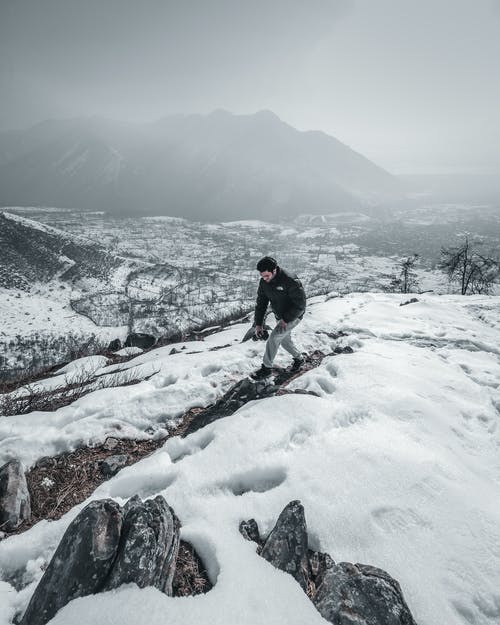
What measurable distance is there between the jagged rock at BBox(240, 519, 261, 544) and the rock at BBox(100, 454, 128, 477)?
2.26 metres

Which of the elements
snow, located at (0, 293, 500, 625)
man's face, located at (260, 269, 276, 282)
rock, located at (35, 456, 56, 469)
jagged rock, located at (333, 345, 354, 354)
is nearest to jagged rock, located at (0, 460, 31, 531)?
snow, located at (0, 293, 500, 625)

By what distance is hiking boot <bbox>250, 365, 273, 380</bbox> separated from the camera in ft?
21.9

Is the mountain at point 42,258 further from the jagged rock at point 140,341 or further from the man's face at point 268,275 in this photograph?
the man's face at point 268,275

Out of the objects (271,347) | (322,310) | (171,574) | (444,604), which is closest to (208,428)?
(171,574)

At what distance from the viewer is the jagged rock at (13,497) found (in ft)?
10.5

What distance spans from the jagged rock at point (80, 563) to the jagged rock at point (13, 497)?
1472 millimetres

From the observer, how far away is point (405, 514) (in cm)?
289

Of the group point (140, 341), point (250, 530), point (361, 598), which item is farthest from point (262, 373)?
point (140, 341)

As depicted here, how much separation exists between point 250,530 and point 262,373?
402cm

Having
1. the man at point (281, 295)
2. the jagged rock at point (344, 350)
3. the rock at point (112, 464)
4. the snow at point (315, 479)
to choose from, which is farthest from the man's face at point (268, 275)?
the rock at point (112, 464)

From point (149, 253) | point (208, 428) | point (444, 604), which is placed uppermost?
point (444, 604)

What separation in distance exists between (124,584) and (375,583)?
1895 mm

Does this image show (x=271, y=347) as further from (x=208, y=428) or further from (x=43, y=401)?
(x=43, y=401)

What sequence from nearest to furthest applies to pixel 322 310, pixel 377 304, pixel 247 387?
pixel 247 387 < pixel 322 310 < pixel 377 304
